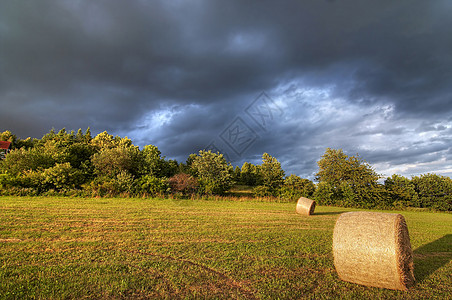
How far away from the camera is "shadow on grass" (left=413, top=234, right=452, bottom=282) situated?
5.59m

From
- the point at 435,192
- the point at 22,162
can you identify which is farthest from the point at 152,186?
the point at 435,192

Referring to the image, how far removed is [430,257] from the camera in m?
6.92

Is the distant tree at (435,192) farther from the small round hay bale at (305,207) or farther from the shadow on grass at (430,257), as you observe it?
the shadow on grass at (430,257)

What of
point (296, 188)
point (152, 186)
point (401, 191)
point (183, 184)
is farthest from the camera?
point (296, 188)

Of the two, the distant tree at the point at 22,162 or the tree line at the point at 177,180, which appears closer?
the tree line at the point at 177,180

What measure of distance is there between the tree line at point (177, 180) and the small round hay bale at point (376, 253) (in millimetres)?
20997

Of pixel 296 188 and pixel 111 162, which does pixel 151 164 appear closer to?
pixel 111 162

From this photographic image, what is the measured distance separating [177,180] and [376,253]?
76.7ft

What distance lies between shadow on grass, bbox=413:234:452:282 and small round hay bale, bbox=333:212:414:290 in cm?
101

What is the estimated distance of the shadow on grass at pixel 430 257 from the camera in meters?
5.59

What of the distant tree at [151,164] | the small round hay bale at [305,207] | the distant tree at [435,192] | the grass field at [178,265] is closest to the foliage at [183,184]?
the distant tree at [151,164]

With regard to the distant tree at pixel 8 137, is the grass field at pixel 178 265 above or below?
below

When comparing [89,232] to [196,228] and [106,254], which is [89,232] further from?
[196,228]

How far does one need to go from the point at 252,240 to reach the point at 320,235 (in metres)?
3.30
